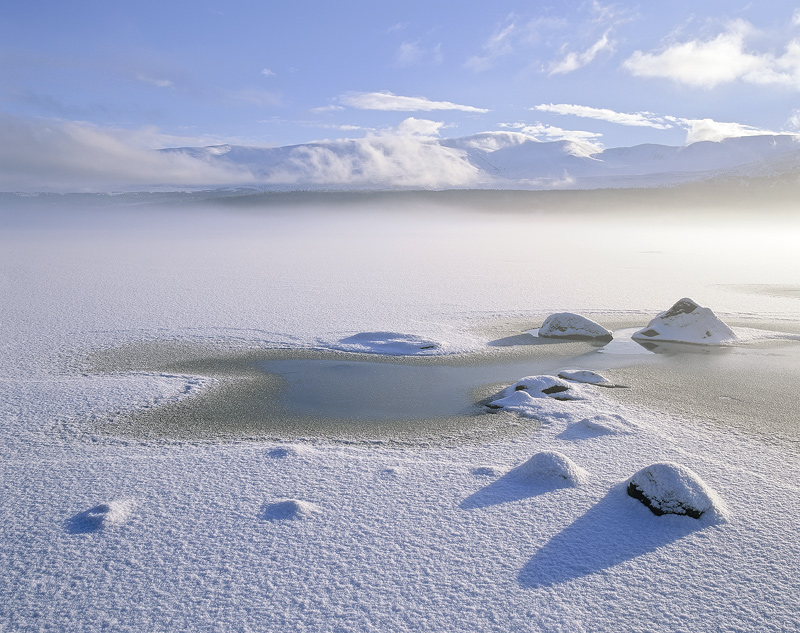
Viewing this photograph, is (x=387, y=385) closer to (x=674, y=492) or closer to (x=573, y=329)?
(x=674, y=492)

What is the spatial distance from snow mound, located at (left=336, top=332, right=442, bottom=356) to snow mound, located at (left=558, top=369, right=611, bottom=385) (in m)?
1.60

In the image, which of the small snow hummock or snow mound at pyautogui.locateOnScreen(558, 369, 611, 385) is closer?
snow mound at pyautogui.locateOnScreen(558, 369, 611, 385)

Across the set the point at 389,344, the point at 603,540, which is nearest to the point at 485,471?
the point at 603,540

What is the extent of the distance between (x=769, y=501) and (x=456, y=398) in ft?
8.29

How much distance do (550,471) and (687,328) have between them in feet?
16.2

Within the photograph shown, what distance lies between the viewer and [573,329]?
7684 millimetres

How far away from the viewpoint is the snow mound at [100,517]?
3.01 meters

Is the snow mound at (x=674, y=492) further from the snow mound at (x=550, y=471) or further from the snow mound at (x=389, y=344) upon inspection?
the snow mound at (x=389, y=344)

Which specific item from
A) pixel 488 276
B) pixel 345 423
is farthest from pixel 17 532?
pixel 488 276

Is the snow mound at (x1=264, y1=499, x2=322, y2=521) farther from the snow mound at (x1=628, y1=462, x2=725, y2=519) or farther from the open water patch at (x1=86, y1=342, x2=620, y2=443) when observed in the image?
the snow mound at (x1=628, y1=462, x2=725, y2=519)

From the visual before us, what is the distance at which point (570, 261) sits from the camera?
18719 mm

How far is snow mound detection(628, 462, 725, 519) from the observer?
3145 millimetres

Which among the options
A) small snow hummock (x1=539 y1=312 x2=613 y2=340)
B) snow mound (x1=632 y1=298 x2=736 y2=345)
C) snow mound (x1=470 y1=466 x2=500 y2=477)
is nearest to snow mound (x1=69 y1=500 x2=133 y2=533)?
snow mound (x1=470 y1=466 x2=500 y2=477)

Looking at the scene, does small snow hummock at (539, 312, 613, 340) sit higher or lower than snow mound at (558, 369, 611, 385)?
higher
